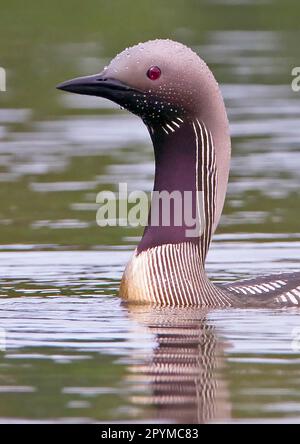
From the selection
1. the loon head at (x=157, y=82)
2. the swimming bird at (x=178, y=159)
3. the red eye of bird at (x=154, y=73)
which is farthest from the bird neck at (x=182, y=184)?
the red eye of bird at (x=154, y=73)

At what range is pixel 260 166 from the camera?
16.2 m

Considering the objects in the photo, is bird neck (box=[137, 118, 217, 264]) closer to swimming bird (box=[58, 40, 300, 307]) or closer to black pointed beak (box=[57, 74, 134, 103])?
swimming bird (box=[58, 40, 300, 307])

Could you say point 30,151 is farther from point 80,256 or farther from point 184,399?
point 184,399

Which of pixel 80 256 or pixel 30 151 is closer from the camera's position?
pixel 80 256

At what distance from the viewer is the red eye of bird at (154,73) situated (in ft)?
34.5

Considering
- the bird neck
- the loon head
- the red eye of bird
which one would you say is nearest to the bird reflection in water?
the bird neck

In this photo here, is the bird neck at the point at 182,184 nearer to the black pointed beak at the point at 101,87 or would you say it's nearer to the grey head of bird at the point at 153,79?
the grey head of bird at the point at 153,79

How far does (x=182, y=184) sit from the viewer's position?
10.8m

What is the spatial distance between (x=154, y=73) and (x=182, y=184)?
0.71 m

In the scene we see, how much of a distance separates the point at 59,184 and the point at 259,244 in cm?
292

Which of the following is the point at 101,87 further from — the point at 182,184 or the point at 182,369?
the point at 182,369

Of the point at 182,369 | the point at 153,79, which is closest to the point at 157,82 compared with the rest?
the point at 153,79
